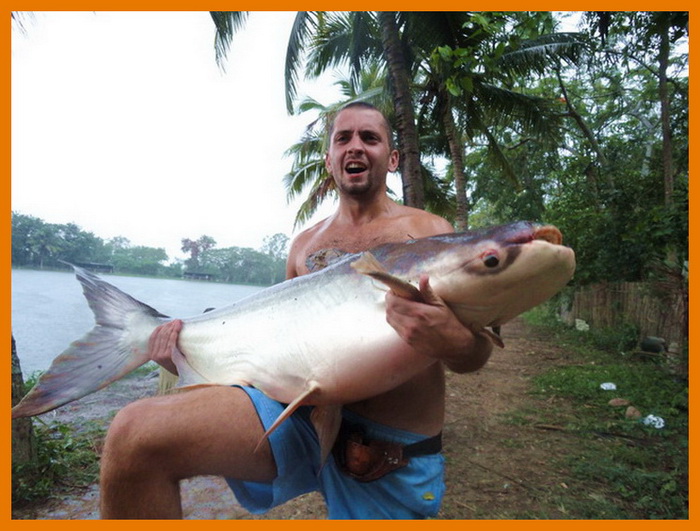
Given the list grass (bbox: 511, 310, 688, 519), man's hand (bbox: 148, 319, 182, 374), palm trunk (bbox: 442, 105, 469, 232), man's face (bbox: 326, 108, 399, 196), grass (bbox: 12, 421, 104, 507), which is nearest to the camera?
man's hand (bbox: 148, 319, 182, 374)

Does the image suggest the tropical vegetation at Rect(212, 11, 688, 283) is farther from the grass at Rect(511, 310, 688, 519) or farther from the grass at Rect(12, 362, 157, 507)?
the grass at Rect(12, 362, 157, 507)

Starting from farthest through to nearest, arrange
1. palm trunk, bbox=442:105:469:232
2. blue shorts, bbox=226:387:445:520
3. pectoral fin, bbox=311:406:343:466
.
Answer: palm trunk, bbox=442:105:469:232
blue shorts, bbox=226:387:445:520
pectoral fin, bbox=311:406:343:466

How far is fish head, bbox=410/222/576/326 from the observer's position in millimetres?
1321

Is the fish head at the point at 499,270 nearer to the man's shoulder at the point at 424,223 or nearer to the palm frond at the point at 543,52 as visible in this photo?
the man's shoulder at the point at 424,223

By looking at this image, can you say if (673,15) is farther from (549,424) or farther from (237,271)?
(237,271)

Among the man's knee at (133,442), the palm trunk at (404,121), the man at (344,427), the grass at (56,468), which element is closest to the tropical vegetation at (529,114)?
the palm trunk at (404,121)

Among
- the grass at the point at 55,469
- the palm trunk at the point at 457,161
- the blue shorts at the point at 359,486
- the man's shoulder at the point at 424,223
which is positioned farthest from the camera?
the palm trunk at the point at 457,161

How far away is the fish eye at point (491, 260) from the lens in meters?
1.37

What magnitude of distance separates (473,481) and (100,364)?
12.1 ft

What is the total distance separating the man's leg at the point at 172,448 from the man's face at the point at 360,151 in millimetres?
1197

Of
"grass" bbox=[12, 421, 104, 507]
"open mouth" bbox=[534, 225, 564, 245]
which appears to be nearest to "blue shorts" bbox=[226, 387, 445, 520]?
"open mouth" bbox=[534, 225, 564, 245]

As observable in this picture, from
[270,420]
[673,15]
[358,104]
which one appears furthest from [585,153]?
[270,420]

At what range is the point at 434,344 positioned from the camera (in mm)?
1435

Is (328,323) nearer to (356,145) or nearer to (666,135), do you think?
(356,145)
